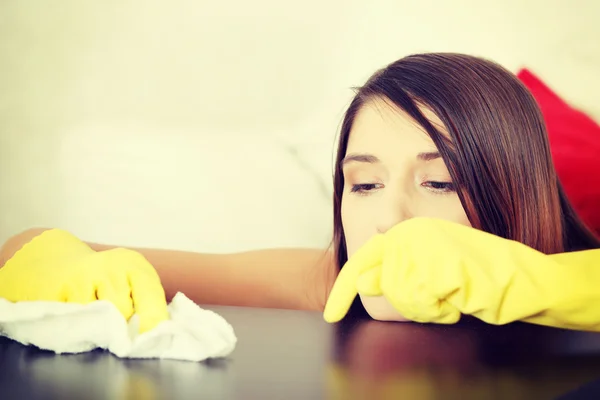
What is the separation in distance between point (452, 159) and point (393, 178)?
71 millimetres

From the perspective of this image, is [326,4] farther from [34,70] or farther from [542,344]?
[542,344]

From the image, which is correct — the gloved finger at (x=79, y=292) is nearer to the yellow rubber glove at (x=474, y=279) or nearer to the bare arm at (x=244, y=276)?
the yellow rubber glove at (x=474, y=279)

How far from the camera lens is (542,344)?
0.51 m

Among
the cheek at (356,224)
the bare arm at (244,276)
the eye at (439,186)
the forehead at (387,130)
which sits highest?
the forehead at (387,130)

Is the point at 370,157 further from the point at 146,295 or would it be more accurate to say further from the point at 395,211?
the point at 146,295

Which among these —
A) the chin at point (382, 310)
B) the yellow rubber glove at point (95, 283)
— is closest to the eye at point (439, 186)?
the chin at point (382, 310)

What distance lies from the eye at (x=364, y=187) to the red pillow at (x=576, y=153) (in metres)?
0.38

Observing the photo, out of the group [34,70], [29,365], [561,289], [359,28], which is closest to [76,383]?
[29,365]

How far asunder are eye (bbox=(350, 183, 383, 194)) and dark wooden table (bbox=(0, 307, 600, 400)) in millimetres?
228

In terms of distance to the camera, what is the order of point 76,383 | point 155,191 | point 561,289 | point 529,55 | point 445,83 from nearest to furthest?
point 76,383
point 561,289
point 445,83
point 529,55
point 155,191

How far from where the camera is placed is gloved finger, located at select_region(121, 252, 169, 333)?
0.49 meters

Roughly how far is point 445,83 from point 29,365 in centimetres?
55

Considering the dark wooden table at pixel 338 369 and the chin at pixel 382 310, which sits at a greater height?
the dark wooden table at pixel 338 369

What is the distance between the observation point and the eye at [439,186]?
695mm
